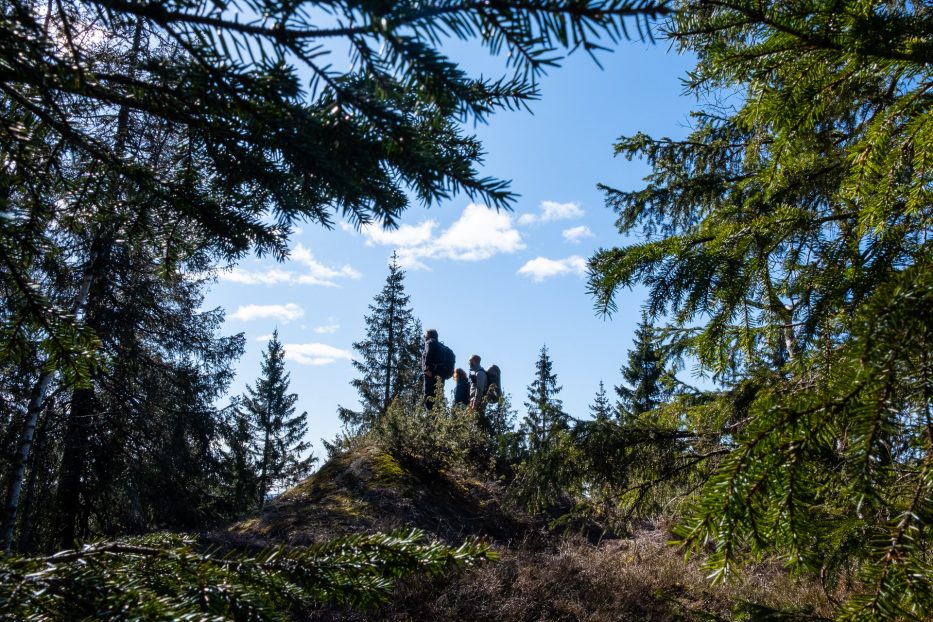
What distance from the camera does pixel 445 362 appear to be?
13.5 metres

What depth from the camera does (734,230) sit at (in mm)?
3018

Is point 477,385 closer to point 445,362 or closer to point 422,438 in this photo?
point 445,362

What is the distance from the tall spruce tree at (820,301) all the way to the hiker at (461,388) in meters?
10.1

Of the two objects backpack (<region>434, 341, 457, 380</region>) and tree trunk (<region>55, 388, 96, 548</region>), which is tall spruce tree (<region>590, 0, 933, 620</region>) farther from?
tree trunk (<region>55, 388, 96, 548</region>)

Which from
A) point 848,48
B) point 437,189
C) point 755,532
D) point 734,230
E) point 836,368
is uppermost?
point 848,48

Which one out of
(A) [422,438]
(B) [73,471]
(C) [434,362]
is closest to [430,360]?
(C) [434,362]

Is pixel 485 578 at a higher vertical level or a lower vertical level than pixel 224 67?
lower

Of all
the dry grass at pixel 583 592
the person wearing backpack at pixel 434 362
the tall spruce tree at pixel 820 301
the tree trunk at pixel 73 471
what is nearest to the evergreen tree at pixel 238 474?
the tree trunk at pixel 73 471

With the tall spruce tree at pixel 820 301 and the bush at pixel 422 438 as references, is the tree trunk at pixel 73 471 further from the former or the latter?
the tall spruce tree at pixel 820 301

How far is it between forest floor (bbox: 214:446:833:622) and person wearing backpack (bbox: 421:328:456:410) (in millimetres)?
3997

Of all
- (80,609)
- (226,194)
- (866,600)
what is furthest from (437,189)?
(866,600)

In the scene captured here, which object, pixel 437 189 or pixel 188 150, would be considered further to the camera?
pixel 188 150

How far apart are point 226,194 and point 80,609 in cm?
128

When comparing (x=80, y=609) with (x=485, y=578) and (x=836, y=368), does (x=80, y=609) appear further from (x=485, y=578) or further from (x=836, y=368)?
(x=485, y=578)
